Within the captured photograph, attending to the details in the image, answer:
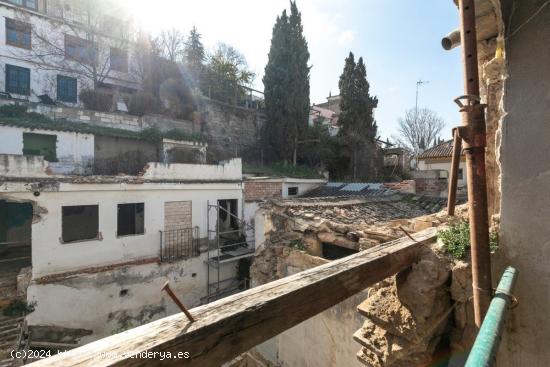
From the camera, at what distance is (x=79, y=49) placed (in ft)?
60.5

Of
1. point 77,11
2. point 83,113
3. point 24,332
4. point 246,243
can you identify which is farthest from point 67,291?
point 77,11

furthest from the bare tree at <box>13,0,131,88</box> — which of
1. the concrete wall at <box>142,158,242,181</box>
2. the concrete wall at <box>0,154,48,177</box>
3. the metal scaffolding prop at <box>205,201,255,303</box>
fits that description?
the metal scaffolding prop at <box>205,201,255,303</box>

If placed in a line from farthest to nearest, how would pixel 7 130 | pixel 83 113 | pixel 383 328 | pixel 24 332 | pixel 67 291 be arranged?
pixel 83 113, pixel 7 130, pixel 67 291, pixel 24 332, pixel 383 328

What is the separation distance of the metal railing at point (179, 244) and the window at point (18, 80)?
44.4 ft

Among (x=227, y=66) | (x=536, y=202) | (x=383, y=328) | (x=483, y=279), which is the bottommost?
(x=383, y=328)

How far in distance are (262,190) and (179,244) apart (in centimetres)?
465

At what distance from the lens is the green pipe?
79 cm

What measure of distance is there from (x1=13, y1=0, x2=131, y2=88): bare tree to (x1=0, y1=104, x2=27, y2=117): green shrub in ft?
16.8

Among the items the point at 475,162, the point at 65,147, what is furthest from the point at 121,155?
the point at 475,162

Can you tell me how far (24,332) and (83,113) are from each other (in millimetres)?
10174

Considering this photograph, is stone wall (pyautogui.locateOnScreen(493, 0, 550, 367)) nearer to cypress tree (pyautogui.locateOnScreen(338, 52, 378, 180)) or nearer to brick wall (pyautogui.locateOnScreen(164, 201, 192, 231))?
brick wall (pyautogui.locateOnScreen(164, 201, 192, 231))

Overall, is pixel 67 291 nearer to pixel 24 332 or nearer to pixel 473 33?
pixel 24 332

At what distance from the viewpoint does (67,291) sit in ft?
28.8

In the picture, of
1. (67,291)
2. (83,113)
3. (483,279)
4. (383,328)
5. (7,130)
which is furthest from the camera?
(83,113)
